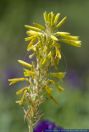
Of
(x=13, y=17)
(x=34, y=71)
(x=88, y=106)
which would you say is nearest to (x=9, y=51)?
(x=13, y=17)

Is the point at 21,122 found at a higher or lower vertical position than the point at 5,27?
lower

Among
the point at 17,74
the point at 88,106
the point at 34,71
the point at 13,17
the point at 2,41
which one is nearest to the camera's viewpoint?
the point at 34,71

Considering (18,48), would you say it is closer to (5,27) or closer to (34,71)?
(5,27)

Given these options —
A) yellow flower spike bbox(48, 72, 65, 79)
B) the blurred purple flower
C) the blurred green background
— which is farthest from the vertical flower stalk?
the blurred green background

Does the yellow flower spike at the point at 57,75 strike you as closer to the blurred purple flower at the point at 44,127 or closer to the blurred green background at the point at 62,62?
the blurred purple flower at the point at 44,127

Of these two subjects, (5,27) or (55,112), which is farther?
(5,27)

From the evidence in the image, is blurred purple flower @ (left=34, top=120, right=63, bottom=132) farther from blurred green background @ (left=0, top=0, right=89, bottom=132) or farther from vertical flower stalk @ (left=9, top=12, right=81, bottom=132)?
blurred green background @ (left=0, top=0, right=89, bottom=132)
